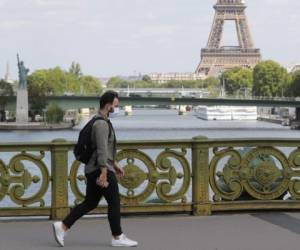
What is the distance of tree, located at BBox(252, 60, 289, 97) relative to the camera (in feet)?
550

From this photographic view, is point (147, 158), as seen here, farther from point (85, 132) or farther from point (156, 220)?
point (85, 132)

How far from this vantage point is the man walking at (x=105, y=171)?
8.69 meters

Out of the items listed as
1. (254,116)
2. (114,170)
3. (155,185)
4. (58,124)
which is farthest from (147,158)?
(254,116)

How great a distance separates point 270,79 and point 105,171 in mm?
163126

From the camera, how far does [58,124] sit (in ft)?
369

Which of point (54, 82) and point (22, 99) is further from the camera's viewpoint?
point (54, 82)

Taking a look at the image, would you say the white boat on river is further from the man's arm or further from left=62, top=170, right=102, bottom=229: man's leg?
the man's arm

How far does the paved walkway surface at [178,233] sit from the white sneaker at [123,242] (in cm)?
9

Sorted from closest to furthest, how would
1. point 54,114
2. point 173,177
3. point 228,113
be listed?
point 173,177 < point 54,114 < point 228,113

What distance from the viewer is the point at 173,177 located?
10.7 metres

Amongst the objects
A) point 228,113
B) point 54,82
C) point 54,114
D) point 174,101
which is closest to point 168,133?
point 174,101

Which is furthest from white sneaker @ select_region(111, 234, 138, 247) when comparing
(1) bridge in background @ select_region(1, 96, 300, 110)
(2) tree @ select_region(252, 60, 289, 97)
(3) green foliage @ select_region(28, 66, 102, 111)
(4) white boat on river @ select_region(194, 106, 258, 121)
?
(2) tree @ select_region(252, 60, 289, 97)

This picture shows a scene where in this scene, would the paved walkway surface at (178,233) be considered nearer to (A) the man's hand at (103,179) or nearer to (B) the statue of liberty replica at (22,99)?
(A) the man's hand at (103,179)

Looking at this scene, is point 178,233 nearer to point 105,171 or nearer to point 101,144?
point 105,171
